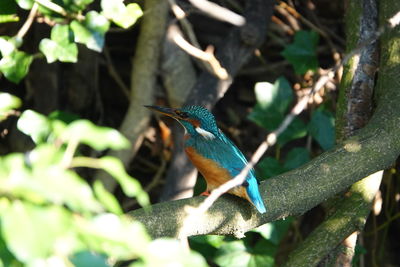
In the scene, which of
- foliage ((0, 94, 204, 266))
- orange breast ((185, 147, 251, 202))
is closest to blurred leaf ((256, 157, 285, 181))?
orange breast ((185, 147, 251, 202))

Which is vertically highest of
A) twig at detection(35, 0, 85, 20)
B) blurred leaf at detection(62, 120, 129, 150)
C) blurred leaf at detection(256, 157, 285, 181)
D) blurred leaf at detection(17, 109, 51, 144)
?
blurred leaf at detection(62, 120, 129, 150)

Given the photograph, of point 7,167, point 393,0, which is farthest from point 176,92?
point 7,167

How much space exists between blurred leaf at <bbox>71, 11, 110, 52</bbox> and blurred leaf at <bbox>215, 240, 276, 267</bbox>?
1.44 metres

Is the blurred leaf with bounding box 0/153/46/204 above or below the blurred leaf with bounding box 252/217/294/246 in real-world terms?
above

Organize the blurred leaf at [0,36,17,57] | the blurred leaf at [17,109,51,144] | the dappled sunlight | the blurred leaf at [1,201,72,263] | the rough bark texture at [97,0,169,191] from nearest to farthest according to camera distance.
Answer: the blurred leaf at [1,201,72,263], the blurred leaf at [17,109,51,144], the blurred leaf at [0,36,17,57], the dappled sunlight, the rough bark texture at [97,0,169,191]

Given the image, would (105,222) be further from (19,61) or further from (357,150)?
(357,150)

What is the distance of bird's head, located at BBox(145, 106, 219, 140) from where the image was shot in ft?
9.04

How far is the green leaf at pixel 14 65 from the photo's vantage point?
2.07 metres

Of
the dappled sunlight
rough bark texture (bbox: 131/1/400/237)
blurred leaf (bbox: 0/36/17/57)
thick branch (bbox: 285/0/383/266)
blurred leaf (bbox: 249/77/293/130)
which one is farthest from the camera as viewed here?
blurred leaf (bbox: 249/77/293/130)

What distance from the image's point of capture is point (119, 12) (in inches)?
74.7

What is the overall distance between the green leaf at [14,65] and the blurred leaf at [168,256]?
1404mm

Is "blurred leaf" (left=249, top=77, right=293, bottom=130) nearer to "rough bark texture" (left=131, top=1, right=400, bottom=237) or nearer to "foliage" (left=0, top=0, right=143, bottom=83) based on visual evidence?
"rough bark texture" (left=131, top=1, right=400, bottom=237)

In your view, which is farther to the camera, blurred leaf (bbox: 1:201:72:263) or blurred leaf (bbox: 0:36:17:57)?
blurred leaf (bbox: 0:36:17:57)

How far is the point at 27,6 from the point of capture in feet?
6.14
